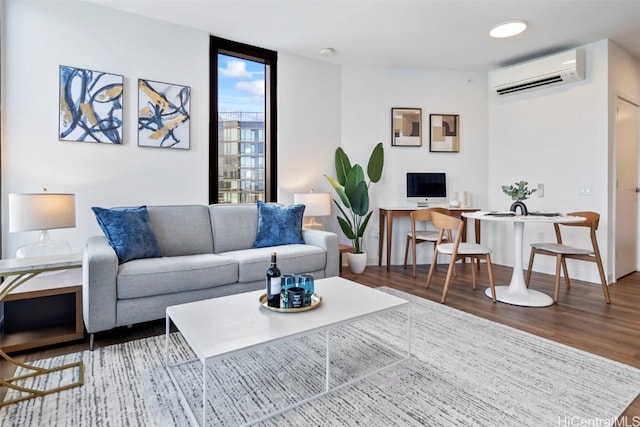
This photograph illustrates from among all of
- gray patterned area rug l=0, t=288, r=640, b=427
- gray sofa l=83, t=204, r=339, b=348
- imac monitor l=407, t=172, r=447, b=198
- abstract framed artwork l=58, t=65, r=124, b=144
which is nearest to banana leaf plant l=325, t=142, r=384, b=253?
imac monitor l=407, t=172, r=447, b=198

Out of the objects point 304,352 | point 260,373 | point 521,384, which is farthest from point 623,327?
point 260,373

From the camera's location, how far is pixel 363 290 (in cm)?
209

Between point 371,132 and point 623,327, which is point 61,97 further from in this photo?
point 623,327

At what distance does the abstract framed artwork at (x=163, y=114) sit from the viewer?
3.26 meters

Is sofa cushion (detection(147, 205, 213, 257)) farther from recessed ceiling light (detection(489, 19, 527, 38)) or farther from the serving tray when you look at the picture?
recessed ceiling light (detection(489, 19, 527, 38))

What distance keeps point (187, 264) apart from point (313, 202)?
175 centimetres

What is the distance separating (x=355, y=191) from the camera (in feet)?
13.9

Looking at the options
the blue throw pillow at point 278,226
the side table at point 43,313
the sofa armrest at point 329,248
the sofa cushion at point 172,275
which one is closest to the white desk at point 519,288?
the sofa armrest at point 329,248

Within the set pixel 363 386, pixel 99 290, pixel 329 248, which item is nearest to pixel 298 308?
pixel 363 386

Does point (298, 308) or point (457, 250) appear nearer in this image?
point (298, 308)

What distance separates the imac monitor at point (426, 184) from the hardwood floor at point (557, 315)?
1149mm

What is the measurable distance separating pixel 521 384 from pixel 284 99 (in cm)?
362

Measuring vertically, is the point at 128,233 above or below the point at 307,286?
above

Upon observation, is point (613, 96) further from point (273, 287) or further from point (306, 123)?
point (273, 287)
